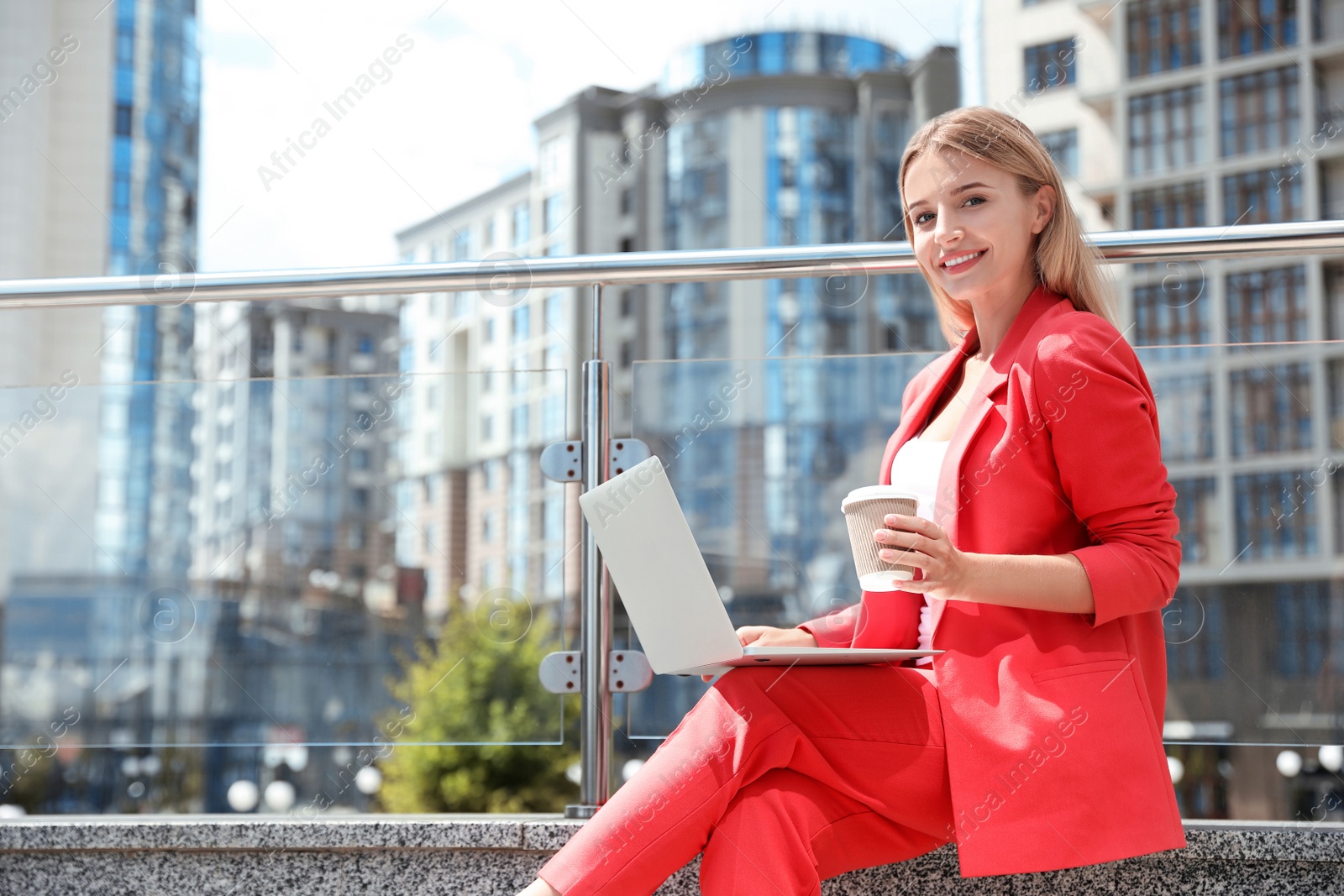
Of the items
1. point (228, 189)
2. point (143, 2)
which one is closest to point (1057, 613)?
point (228, 189)

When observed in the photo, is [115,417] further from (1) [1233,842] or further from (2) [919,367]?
(1) [1233,842]

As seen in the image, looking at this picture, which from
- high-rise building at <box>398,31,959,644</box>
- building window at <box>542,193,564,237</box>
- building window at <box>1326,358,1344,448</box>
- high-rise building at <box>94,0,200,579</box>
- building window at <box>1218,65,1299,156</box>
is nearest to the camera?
building window at <box>1326,358,1344,448</box>

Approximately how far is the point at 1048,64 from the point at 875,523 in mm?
36514

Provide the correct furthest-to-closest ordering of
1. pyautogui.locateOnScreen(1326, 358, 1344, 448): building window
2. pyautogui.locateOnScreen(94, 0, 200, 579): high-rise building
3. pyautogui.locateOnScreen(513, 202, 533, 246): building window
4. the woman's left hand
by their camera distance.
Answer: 1. pyautogui.locateOnScreen(513, 202, 533, 246): building window
2. pyautogui.locateOnScreen(94, 0, 200, 579): high-rise building
3. pyautogui.locateOnScreen(1326, 358, 1344, 448): building window
4. the woman's left hand

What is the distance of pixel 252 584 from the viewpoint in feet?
11.3

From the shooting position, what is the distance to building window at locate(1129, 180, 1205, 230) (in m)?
32.4

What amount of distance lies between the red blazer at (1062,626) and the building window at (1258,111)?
34494 millimetres

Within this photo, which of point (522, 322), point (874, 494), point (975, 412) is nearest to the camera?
point (874, 494)

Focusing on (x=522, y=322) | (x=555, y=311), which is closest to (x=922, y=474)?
(x=555, y=311)

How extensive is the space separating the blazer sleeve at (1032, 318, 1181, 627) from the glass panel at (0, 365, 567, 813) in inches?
31.6

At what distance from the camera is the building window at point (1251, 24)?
105ft

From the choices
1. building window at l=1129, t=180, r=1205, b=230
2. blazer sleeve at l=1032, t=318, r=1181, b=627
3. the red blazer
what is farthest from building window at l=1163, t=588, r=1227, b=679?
building window at l=1129, t=180, r=1205, b=230

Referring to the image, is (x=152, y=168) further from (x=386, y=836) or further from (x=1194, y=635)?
(x=1194, y=635)

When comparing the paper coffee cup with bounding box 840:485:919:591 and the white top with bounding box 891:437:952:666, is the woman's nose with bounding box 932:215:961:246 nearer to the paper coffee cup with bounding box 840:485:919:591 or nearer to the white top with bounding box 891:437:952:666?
the white top with bounding box 891:437:952:666
